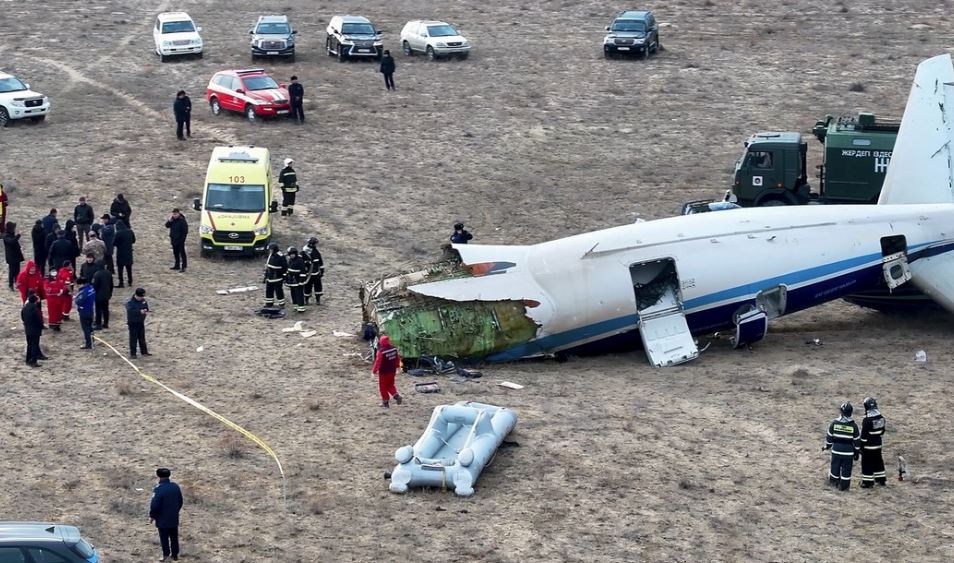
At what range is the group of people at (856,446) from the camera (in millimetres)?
23141

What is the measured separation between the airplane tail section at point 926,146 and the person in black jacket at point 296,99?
2120 cm

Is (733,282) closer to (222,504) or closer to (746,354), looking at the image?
(746,354)

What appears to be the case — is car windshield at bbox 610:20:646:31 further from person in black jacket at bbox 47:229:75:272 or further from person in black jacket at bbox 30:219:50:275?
person in black jacket at bbox 47:229:75:272

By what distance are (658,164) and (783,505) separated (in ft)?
78.2

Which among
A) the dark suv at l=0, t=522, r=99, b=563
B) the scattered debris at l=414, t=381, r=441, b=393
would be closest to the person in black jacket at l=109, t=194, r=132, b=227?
the scattered debris at l=414, t=381, r=441, b=393

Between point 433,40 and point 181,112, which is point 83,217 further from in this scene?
point 433,40

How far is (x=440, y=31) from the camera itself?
5638cm

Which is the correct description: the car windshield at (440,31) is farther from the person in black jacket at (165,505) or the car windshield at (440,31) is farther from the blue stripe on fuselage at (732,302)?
the person in black jacket at (165,505)

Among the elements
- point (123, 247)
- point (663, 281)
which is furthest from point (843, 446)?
point (123, 247)

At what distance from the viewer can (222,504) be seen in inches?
901

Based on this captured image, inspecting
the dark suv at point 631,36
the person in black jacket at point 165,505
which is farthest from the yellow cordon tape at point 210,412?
the dark suv at point 631,36

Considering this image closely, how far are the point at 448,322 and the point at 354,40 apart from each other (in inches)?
1107

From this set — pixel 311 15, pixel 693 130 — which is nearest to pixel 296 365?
pixel 693 130

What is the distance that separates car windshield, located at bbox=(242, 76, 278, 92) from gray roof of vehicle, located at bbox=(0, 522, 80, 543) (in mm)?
31838
